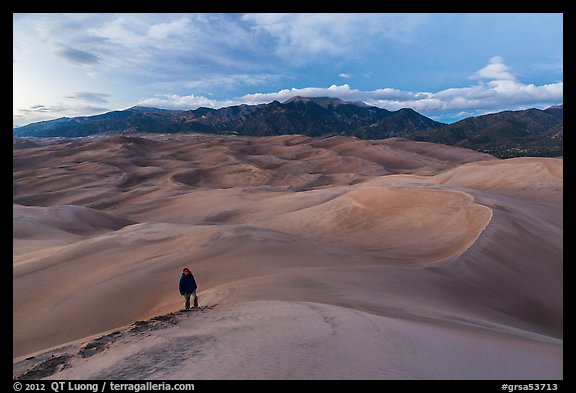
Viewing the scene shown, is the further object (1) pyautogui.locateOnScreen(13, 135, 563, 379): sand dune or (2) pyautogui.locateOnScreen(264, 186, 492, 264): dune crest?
(2) pyautogui.locateOnScreen(264, 186, 492, 264): dune crest

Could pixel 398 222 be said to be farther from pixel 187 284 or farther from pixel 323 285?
pixel 187 284

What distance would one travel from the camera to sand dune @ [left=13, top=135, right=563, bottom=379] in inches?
164

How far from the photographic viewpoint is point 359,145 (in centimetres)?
8456

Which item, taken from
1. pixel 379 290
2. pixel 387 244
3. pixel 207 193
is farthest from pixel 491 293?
pixel 207 193

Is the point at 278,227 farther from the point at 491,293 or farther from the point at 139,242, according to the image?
the point at 491,293

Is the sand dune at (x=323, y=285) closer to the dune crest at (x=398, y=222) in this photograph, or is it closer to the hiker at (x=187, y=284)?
the dune crest at (x=398, y=222)

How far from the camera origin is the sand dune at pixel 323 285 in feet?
13.6

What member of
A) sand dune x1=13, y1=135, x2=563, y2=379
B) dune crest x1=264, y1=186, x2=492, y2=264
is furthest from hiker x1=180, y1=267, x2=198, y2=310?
dune crest x1=264, y1=186, x2=492, y2=264

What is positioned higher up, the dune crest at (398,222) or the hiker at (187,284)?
the hiker at (187,284)

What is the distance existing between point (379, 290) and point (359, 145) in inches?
3110

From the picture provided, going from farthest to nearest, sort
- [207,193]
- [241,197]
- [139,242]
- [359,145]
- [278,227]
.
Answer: [359,145] < [207,193] < [241,197] < [278,227] < [139,242]

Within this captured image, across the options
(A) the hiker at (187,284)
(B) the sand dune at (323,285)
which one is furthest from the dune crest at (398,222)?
(A) the hiker at (187,284)

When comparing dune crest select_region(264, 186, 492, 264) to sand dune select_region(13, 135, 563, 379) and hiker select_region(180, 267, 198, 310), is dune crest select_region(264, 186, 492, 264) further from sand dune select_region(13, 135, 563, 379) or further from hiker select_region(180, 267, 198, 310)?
hiker select_region(180, 267, 198, 310)

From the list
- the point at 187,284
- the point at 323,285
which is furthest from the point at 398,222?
the point at 187,284
